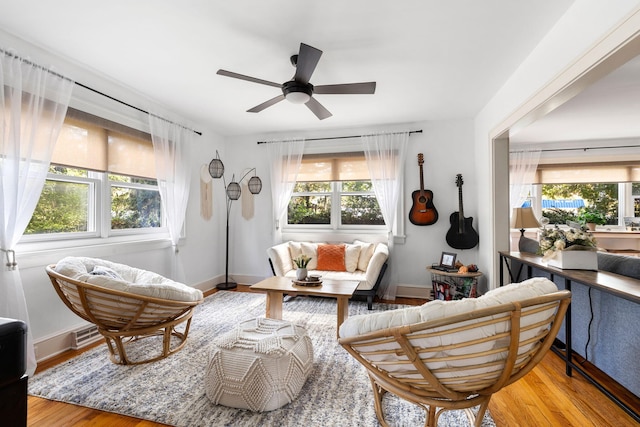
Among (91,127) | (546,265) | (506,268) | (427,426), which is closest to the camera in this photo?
(427,426)

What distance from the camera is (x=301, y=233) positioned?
4.85 metres

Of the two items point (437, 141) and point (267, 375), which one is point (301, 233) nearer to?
point (437, 141)

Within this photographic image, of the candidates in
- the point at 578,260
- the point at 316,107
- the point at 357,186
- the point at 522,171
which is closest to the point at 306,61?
the point at 316,107

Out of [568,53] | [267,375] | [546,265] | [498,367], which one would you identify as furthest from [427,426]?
[568,53]

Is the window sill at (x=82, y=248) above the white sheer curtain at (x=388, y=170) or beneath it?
beneath

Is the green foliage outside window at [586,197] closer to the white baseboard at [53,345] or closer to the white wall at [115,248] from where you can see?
the white wall at [115,248]

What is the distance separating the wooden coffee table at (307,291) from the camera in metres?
2.79

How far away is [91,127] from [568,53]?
3844 mm

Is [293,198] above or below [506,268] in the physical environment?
above

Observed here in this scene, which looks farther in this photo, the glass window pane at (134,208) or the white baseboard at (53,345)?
the glass window pane at (134,208)

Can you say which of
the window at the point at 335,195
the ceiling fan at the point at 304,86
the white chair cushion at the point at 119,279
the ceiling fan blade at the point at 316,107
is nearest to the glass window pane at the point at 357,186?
the window at the point at 335,195

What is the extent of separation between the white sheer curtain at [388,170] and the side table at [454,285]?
65 centimetres

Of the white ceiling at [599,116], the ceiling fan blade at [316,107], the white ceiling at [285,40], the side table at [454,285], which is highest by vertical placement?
the white ceiling at [285,40]

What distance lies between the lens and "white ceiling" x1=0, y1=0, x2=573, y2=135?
199cm
